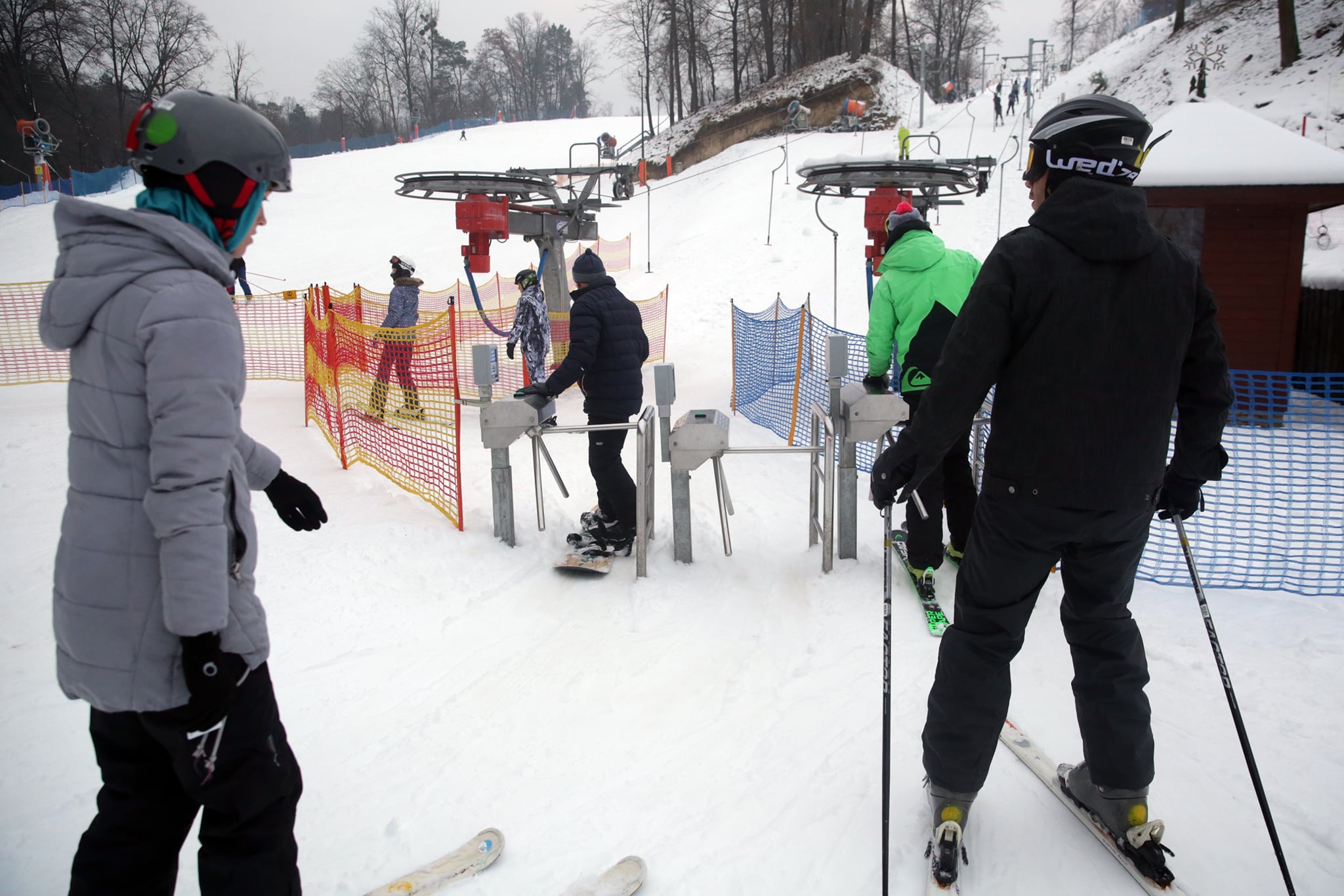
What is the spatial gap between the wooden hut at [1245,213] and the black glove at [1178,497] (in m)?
7.07

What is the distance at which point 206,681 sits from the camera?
58.3 inches

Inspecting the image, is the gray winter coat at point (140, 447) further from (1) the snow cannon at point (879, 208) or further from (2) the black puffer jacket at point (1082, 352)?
(1) the snow cannon at point (879, 208)

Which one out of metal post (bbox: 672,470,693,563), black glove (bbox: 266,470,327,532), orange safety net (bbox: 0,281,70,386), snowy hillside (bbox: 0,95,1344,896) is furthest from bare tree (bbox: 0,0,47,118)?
black glove (bbox: 266,470,327,532)

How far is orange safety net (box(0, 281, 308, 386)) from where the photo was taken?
10711 millimetres

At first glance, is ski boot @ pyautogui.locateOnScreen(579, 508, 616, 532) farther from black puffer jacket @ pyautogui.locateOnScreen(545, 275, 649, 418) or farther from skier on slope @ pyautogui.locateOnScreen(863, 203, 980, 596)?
skier on slope @ pyautogui.locateOnScreen(863, 203, 980, 596)

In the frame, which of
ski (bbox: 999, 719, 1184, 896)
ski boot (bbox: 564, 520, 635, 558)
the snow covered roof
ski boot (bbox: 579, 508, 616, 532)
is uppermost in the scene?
the snow covered roof

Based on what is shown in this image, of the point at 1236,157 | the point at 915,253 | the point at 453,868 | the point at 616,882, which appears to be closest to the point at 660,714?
the point at 616,882

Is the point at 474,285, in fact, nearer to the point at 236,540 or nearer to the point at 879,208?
the point at 879,208

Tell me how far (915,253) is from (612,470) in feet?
7.03

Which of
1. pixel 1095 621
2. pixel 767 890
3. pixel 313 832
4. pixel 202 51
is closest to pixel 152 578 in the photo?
pixel 313 832

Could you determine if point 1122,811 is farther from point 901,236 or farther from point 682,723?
point 901,236

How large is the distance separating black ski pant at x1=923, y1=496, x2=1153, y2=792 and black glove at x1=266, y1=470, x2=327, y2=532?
1.86m

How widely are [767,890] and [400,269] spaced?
→ 797 centimetres

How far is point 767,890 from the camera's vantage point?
228cm
